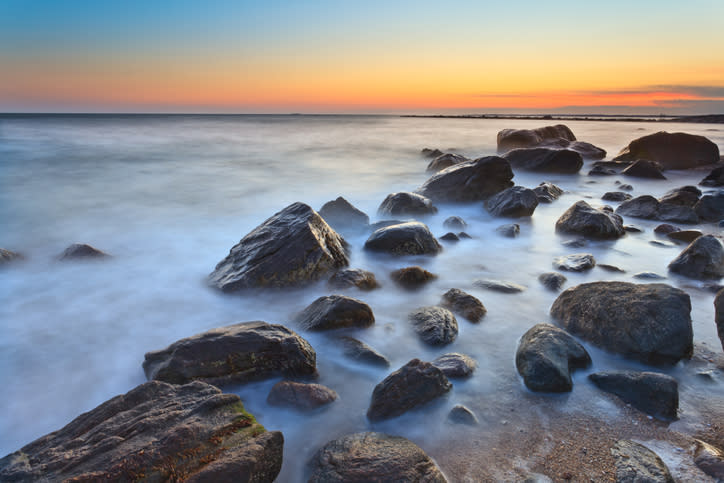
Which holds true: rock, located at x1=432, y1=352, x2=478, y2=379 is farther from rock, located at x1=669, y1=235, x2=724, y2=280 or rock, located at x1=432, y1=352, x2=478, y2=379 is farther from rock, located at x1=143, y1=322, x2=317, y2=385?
rock, located at x1=669, y1=235, x2=724, y2=280

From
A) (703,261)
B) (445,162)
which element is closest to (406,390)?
(703,261)

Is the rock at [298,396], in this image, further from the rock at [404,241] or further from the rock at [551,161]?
the rock at [551,161]

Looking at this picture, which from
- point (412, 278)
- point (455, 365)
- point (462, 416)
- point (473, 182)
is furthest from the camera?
point (473, 182)

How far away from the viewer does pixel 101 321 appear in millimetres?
3717

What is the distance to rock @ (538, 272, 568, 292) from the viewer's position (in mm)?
4133

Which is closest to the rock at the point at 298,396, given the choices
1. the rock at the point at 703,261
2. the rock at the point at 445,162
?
the rock at the point at 703,261

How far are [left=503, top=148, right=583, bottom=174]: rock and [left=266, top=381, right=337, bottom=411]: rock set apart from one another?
461 inches

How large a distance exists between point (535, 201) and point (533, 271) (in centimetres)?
308

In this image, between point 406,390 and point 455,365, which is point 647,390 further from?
point 406,390

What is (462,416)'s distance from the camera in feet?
7.71

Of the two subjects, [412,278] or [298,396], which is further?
[412,278]

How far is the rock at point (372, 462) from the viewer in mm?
1828

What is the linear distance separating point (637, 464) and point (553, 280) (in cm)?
244

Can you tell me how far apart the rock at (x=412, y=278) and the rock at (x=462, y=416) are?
191cm
